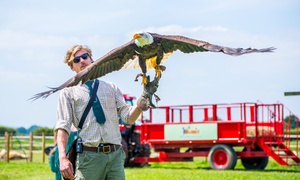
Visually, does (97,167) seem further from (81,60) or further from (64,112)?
(81,60)

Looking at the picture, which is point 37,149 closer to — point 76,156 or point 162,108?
point 162,108

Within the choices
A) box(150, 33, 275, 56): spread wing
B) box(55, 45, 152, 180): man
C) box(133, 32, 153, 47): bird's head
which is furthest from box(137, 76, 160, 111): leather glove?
box(150, 33, 275, 56): spread wing

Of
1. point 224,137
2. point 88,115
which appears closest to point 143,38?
point 88,115

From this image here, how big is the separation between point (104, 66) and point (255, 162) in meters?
12.0

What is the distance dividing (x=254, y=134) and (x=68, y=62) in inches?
438

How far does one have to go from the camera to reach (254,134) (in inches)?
619

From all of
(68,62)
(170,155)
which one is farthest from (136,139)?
(68,62)

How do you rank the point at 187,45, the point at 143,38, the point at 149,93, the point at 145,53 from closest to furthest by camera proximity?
the point at 149,93, the point at 143,38, the point at 145,53, the point at 187,45

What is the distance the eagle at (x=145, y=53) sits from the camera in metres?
4.89

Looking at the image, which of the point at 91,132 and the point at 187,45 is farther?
the point at 187,45

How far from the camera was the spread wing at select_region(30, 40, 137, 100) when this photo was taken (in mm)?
4906

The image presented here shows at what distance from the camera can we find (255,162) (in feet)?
54.3

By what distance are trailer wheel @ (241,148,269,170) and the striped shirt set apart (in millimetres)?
11570

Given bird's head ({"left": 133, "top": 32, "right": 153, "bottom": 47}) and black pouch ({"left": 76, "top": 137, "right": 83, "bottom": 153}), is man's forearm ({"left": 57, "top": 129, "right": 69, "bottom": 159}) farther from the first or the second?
bird's head ({"left": 133, "top": 32, "right": 153, "bottom": 47})
